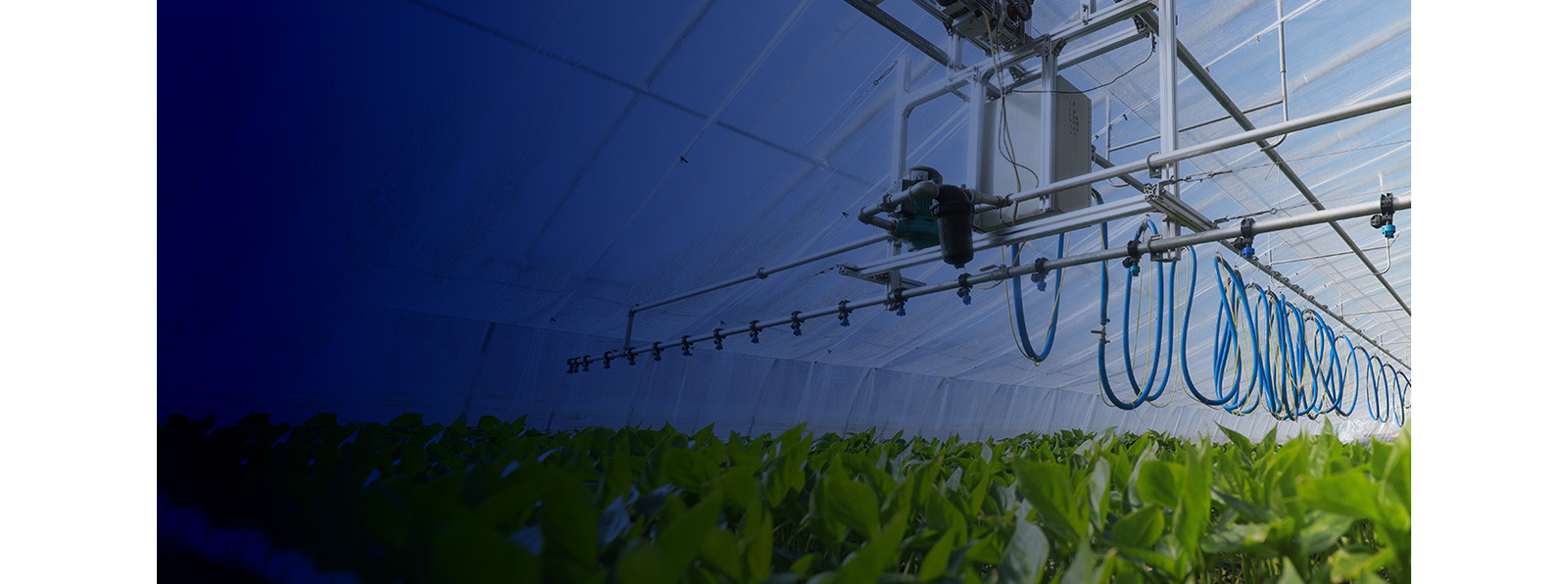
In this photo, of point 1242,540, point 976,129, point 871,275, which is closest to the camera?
point 1242,540

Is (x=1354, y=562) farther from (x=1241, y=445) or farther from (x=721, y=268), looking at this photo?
(x=721, y=268)

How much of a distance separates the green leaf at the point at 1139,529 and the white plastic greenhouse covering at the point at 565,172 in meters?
0.61

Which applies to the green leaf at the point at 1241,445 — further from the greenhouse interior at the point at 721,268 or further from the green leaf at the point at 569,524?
the green leaf at the point at 569,524

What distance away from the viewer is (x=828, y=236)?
4391 millimetres

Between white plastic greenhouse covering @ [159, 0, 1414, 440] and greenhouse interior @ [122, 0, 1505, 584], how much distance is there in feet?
0.06

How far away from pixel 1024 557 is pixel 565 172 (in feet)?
10.1

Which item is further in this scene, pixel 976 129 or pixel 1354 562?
pixel 976 129

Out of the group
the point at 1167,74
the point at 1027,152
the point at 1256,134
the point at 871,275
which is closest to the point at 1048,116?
the point at 1027,152

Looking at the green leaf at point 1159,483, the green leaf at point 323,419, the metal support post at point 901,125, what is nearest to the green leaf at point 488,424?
the green leaf at point 323,419

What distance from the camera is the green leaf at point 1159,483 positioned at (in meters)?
0.72

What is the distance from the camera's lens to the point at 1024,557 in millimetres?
579
